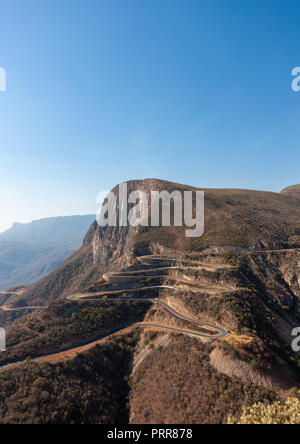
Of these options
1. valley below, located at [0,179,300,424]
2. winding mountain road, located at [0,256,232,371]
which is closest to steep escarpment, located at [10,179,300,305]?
valley below, located at [0,179,300,424]

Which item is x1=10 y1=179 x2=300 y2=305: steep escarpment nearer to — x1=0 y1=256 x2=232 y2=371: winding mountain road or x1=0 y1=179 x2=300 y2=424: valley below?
x1=0 y1=179 x2=300 y2=424: valley below

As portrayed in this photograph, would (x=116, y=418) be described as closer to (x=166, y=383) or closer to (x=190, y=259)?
(x=166, y=383)

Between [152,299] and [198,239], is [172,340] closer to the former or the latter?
[152,299]

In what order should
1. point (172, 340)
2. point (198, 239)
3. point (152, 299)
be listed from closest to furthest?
point (172, 340)
point (152, 299)
point (198, 239)

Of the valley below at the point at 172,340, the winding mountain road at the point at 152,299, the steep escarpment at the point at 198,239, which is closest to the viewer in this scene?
the valley below at the point at 172,340

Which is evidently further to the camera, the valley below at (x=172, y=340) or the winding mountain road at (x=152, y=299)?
the winding mountain road at (x=152, y=299)

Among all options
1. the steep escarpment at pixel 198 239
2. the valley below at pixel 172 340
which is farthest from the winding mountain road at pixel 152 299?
the steep escarpment at pixel 198 239

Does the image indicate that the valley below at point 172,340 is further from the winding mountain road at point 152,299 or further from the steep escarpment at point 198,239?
the steep escarpment at point 198,239

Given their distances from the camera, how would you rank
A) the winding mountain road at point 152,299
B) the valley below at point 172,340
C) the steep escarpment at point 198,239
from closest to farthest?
the valley below at point 172,340
the winding mountain road at point 152,299
the steep escarpment at point 198,239

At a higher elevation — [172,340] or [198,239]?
[198,239]

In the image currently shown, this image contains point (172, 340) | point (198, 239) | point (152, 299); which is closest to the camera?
point (172, 340)

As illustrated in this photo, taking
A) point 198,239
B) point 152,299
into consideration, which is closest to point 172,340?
point 152,299
